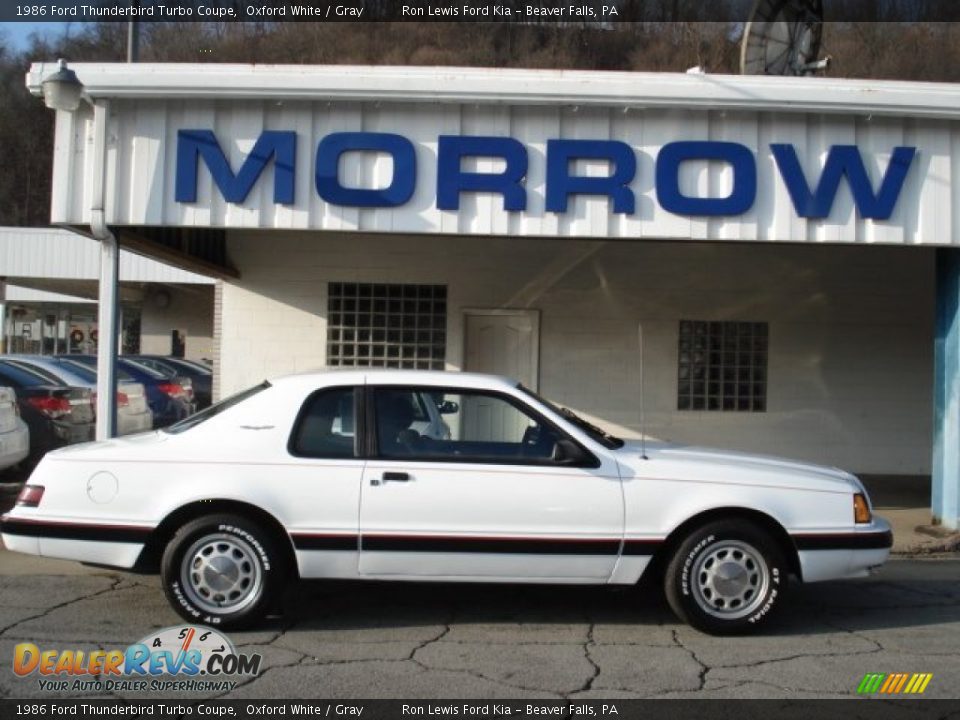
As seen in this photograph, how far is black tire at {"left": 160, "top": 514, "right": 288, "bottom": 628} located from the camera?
5.52 meters

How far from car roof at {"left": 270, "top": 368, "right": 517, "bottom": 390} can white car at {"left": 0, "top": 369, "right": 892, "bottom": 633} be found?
5cm

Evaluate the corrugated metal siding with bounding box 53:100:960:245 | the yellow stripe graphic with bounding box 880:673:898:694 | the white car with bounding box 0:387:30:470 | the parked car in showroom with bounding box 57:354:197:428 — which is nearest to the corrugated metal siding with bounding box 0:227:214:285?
the parked car in showroom with bounding box 57:354:197:428

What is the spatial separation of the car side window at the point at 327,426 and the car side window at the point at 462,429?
181 mm

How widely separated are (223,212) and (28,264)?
22.9m

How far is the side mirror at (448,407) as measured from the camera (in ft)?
19.4

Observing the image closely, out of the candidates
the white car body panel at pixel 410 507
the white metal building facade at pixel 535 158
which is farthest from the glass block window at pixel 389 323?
the white car body panel at pixel 410 507

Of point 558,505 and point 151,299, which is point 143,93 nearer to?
point 558,505

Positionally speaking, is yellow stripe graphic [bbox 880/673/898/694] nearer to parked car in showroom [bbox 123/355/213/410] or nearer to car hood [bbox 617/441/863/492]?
car hood [bbox 617/441/863/492]

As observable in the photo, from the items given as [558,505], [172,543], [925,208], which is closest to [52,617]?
[172,543]

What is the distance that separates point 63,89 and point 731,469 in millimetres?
6063

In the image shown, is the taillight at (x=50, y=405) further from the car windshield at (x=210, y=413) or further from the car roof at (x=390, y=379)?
the car roof at (x=390, y=379)

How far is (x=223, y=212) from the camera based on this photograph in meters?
8.62

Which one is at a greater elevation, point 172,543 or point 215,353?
point 215,353

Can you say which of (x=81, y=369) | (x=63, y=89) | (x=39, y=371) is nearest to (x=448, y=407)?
(x=63, y=89)
